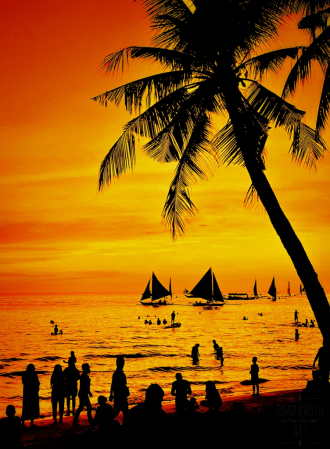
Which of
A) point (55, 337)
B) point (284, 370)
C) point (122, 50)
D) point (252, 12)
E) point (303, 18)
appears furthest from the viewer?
point (55, 337)

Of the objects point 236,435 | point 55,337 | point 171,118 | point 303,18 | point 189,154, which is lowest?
point 55,337

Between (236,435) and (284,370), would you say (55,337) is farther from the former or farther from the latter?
(236,435)

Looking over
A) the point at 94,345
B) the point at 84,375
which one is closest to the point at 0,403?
the point at 84,375

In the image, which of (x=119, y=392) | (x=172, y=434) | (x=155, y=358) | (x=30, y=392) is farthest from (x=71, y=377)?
(x=155, y=358)

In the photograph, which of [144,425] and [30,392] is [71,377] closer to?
[30,392]

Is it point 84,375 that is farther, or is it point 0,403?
point 0,403

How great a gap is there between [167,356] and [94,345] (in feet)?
42.9

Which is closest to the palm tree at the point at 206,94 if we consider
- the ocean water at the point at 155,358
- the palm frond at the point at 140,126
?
the palm frond at the point at 140,126

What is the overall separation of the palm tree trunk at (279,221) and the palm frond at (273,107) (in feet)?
1.57

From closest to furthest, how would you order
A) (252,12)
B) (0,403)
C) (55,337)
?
(252,12), (0,403), (55,337)

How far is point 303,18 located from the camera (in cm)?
901

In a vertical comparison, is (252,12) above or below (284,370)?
above

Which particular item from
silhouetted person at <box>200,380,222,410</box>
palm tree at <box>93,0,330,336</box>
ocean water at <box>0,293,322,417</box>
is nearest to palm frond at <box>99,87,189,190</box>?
palm tree at <box>93,0,330,336</box>

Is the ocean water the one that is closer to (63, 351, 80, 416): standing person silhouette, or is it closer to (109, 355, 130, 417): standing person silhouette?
(63, 351, 80, 416): standing person silhouette
